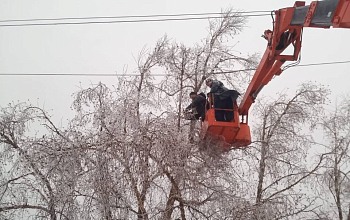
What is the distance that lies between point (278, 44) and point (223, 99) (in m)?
1.37

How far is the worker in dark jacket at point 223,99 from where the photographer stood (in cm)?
617

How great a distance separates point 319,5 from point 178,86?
4.75 m

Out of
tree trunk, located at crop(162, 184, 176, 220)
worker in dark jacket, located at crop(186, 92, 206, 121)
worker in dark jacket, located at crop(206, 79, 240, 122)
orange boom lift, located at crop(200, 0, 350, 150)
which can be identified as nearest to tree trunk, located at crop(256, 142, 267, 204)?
orange boom lift, located at crop(200, 0, 350, 150)

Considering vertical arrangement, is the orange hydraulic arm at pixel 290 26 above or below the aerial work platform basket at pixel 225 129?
above

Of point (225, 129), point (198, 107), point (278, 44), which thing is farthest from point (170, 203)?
point (278, 44)

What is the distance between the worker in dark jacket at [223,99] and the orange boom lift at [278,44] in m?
0.10

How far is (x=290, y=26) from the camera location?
505 centimetres

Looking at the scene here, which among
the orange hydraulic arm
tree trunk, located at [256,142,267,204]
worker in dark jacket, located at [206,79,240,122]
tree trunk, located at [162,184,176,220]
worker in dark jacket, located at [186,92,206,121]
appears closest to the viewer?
the orange hydraulic arm

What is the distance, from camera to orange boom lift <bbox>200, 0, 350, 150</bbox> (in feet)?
12.9

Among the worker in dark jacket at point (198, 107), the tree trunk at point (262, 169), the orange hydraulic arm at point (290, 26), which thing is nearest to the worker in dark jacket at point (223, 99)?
the orange hydraulic arm at point (290, 26)

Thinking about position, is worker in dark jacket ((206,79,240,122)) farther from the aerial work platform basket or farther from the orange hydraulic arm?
the orange hydraulic arm

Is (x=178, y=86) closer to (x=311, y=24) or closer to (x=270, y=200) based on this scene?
(x=270, y=200)

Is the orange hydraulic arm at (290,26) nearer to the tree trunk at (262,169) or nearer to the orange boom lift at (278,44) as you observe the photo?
the orange boom lift at (278,44)

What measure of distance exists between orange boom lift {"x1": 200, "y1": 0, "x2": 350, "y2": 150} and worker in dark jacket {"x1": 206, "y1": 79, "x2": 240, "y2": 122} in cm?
10
